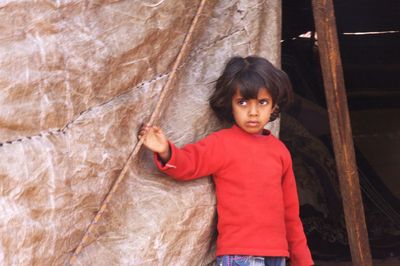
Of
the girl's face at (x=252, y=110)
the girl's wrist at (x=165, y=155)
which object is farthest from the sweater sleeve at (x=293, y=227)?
the girl's wrist at (x=165, y=155)

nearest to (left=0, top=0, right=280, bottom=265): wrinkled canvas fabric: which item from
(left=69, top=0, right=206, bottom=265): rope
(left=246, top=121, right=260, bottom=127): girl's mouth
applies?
(left=69, top=0, right=206, bottom=265): rope

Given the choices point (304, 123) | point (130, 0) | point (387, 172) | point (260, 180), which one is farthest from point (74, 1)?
point (387, 172)

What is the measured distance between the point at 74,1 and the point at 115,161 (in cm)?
39

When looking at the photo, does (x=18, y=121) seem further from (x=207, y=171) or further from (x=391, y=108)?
(x=391, y=108)

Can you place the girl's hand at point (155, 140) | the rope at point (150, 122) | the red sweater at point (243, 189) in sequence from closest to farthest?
the rope at point (150, 122), the girl's hand at point (155, 140), the red sweater at point (243, 189)

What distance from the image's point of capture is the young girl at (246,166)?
1.77 meters

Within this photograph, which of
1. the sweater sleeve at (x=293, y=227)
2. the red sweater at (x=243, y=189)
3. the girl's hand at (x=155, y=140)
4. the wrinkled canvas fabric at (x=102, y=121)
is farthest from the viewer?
the sweater sleeve at (x=293, y=227)

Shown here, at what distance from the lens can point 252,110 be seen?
180 cm

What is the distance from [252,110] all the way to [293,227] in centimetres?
39

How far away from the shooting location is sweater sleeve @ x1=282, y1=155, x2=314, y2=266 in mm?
1922

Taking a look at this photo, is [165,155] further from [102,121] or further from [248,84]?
[248,84]

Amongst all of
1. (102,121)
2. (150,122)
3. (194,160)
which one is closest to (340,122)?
(194,160)

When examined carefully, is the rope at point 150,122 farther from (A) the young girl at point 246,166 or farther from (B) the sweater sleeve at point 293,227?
(B) the sweater sleeve at point 293,227

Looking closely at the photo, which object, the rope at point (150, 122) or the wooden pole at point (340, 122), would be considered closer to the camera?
the rope at point (150, 122)
